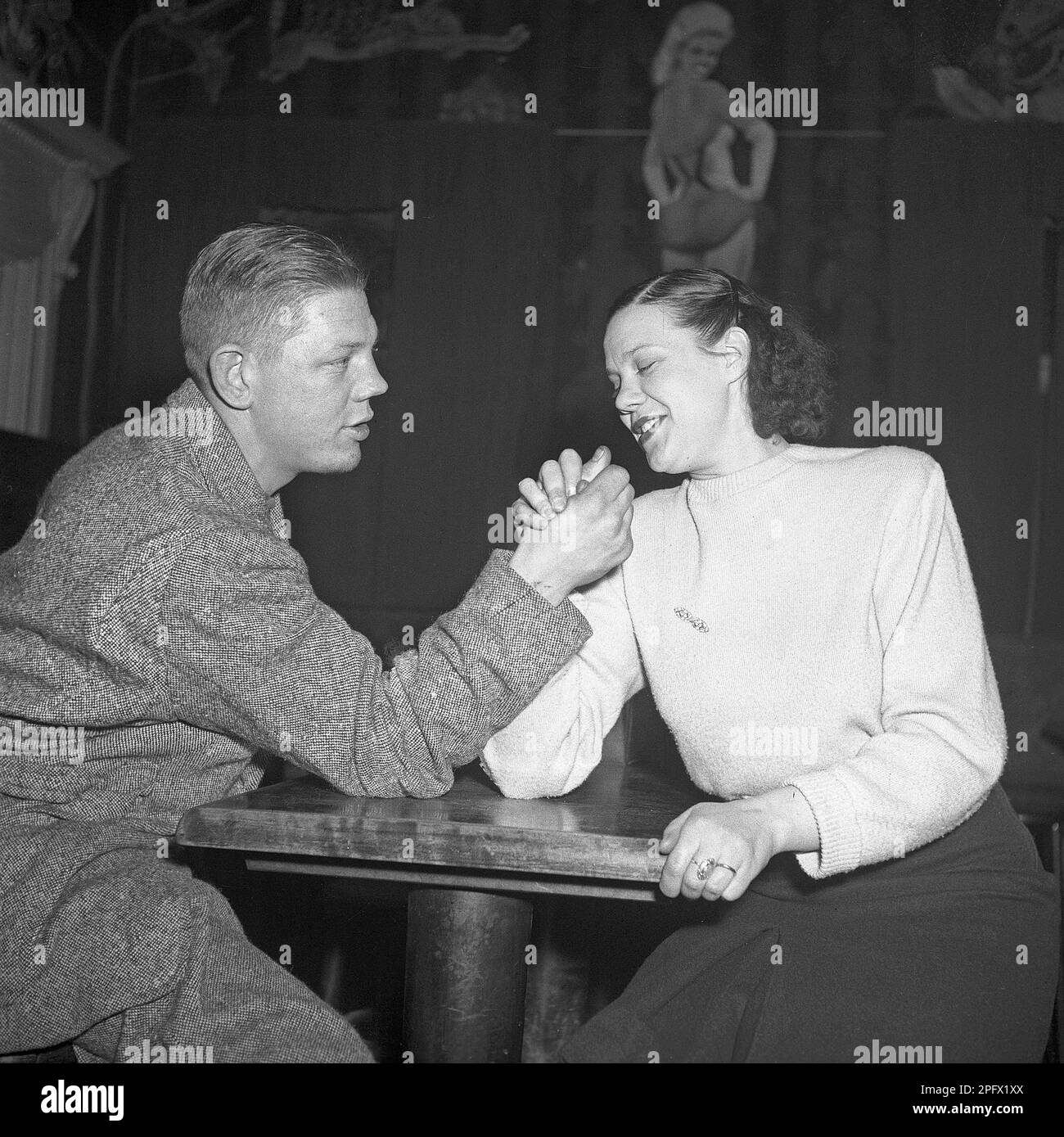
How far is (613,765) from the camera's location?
2.31m

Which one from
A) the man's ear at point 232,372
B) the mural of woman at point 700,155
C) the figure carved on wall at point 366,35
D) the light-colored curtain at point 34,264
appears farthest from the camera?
the figure carved on wall at point 366,35

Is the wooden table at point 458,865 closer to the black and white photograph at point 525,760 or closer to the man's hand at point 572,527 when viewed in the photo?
the black and white photograph at point 525,760

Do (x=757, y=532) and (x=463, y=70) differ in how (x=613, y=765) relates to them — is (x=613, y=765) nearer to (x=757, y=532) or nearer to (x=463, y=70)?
(x=757, y=532)

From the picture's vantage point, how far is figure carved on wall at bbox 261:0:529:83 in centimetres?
567

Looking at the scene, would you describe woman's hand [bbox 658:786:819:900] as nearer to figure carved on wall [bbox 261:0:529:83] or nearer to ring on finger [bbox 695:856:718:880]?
ring on finger [bbox 695:856:718:880]

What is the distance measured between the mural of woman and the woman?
3.50m

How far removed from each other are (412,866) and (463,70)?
4942 millimetres

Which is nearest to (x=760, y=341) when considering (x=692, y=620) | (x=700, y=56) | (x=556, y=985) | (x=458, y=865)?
(x=692, y=620)

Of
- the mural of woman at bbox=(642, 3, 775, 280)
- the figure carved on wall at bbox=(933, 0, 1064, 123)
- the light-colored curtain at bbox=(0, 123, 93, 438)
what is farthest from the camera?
the mural of woman at bbox=(642, 3, 775, 280)

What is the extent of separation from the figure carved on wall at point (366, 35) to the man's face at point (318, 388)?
425cm

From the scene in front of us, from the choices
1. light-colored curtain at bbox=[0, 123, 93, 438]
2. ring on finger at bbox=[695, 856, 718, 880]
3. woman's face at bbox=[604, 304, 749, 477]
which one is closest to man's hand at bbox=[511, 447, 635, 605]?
woman's face at bbox=[604, 304, 749, 477]

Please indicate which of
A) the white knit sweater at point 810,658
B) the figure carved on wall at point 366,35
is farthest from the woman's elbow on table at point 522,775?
the figure carved on wall at point 366,35

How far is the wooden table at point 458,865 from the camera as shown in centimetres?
148
